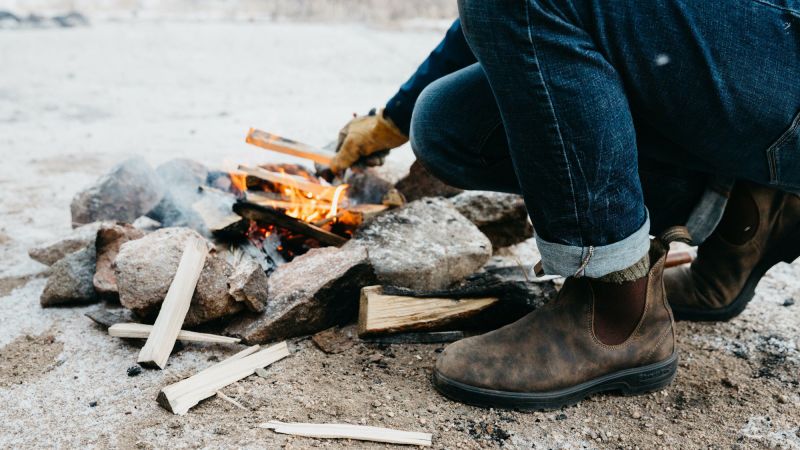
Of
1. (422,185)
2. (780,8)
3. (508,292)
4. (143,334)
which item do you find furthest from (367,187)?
(780,8)

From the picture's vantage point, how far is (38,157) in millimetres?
3830

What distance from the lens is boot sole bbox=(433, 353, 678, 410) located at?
5.29 feet

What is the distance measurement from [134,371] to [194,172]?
136 cm

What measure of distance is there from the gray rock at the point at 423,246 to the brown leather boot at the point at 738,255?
69cm

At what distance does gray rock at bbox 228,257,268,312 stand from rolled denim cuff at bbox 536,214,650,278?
883 mm

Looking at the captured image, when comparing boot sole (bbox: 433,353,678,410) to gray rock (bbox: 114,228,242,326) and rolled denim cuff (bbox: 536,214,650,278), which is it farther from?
gray rock (bbox: 114,228,242,326)

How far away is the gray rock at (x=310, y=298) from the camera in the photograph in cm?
189

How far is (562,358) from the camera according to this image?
64.3 inches

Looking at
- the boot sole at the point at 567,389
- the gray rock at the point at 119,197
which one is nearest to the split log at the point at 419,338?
the boot sole at the point at 567,389

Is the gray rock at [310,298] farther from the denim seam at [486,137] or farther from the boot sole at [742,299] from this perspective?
the boot sole at [742,299]

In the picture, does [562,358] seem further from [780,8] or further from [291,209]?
[291,209]

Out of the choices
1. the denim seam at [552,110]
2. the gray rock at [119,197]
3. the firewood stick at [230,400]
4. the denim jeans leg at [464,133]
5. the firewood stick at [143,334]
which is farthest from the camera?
the gray rock at [119,197]

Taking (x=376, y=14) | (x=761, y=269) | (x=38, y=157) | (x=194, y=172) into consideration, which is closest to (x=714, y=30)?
(x=761, y=269)

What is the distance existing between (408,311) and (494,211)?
32.5 inches
